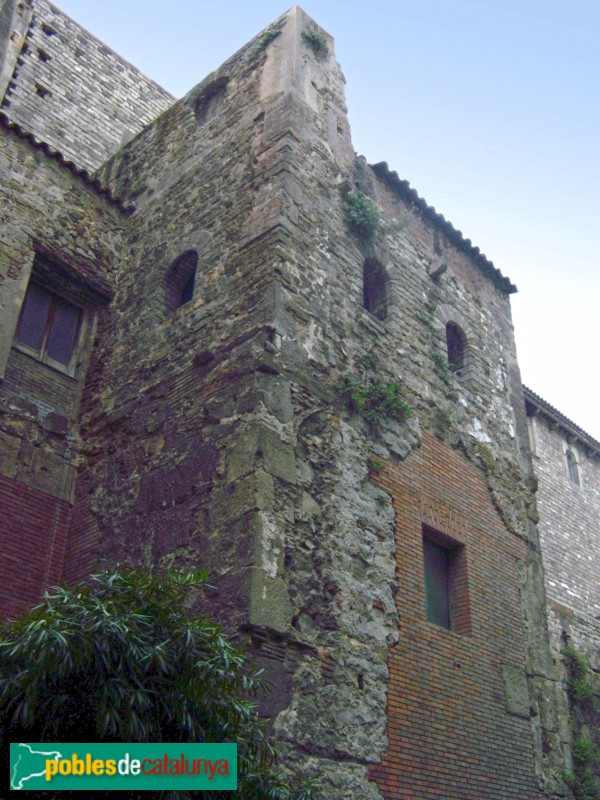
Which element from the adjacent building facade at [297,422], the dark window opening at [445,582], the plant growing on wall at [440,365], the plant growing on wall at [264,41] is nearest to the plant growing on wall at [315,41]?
the adjacent building facade at [297,422]

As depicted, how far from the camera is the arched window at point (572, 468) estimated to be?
17531 millimetres

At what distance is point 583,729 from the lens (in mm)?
9836

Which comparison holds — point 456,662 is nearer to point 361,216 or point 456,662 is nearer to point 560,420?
point 361,216

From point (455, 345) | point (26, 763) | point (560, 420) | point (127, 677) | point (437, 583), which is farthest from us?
point (560, 420)

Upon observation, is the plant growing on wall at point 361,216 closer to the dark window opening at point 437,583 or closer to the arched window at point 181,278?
the arched window at point 181,278

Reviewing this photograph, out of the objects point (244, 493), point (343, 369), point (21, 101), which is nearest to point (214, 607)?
point (244, 493)

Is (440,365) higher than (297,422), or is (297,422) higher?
(440,365)

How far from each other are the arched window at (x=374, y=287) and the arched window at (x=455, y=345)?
135 centimetres

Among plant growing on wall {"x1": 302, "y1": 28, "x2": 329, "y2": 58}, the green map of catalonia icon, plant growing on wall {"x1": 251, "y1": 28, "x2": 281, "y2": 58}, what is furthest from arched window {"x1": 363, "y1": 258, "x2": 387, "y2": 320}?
the green map of catalonia icon

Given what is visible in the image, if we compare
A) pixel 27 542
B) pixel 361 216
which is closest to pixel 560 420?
pixel 361 216

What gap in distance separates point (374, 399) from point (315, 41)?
4.55 m

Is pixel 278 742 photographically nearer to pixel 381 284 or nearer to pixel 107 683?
pixel 107 683

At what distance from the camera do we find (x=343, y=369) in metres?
8.21

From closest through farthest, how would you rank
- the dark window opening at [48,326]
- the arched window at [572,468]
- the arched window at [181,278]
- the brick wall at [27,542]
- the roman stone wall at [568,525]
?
the brick wall at [27,542]
the dark window opening at [48,326]
the arched window at [181,278]
the roman stone wall at [568,525]
the arched window at [572,468]
